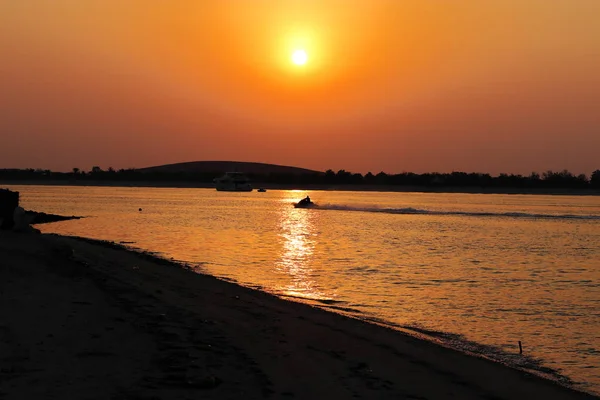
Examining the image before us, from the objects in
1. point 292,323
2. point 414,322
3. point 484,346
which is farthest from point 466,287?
point 292,323

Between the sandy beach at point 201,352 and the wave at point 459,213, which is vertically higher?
the sandy beach at point 201,352

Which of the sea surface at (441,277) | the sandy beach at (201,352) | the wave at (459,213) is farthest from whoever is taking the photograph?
the wave at (459,213)

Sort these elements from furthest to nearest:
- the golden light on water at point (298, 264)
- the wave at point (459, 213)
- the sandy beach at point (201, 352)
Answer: the wave at point (459, 213)
the golden light on water at point (298, 264)
the sandy beach at point (201, 352)

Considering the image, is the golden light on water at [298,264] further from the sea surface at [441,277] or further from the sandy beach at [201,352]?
the sandy beach at [201,352]

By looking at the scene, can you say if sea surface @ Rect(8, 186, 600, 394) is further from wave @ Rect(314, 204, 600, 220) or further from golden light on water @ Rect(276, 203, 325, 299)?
wave @ Rect(314, 204, 600, 220)

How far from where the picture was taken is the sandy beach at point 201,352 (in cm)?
869

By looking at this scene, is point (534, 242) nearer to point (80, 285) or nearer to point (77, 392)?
point (80, 285)

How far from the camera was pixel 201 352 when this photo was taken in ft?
34.7

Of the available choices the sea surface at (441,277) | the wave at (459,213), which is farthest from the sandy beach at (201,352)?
the wave at (459,213)

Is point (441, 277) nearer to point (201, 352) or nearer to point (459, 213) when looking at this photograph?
point (201, 352)

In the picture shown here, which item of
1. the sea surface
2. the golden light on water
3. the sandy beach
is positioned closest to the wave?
the sea surface

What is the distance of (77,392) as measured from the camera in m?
7.97

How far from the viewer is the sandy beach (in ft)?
28.5

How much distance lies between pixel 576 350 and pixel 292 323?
603cm
